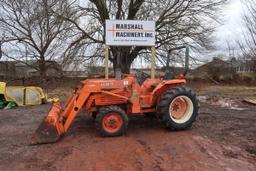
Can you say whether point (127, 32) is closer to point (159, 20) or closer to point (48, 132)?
point (48, 132)

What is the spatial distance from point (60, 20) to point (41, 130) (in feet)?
36.1

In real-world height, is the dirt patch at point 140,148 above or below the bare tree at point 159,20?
below

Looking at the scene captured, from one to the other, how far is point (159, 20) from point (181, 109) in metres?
10.2

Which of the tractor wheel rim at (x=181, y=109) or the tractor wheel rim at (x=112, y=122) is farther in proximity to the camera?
the tractor wheel rim at (x=181, y=109)

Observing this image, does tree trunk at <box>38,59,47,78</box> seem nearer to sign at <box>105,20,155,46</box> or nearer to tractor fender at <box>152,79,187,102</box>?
sign at <box>105,20,155,46</box>

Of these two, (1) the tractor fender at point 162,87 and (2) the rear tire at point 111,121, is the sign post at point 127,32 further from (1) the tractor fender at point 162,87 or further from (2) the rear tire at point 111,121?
(2) the rear tire at point 111,121

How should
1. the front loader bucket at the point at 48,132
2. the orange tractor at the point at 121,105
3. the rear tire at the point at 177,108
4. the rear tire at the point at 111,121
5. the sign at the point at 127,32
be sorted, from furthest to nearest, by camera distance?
the sign at the point at 127,32, the rear tire at the point at 177,108, the rear tire at the point at 111,121, the orange tractor at the point at 121,105, the front loader bucket at the point at 48,132

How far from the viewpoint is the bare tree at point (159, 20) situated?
54.0 feet

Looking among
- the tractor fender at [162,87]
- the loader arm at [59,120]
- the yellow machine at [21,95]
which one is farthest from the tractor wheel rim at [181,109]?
the yellow machine at [21,95]

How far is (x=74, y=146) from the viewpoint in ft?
19.3

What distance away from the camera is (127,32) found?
8156 millimetres

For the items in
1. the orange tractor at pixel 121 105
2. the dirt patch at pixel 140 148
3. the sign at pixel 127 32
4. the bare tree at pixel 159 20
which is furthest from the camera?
the bare tree at pixel 159 20

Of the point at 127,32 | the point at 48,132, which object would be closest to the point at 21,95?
the point at 127,32

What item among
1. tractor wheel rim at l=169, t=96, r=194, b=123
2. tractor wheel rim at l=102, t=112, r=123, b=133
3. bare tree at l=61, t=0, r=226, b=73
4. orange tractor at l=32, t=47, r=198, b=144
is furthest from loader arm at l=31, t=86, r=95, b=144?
bare tree at l=61, t=0, r=226, b=73
